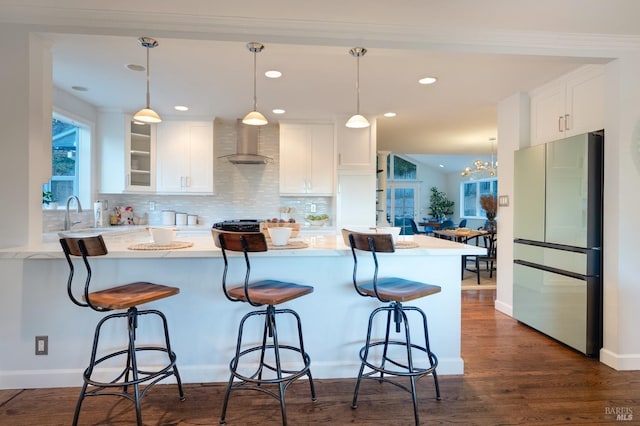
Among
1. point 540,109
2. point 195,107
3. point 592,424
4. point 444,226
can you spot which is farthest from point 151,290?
point 444,226

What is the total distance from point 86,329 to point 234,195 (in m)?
2.98

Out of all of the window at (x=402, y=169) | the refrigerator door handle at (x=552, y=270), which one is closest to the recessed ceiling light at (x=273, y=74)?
the refrigerator door handle at (x=552, y=270)

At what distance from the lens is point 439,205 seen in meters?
11.6

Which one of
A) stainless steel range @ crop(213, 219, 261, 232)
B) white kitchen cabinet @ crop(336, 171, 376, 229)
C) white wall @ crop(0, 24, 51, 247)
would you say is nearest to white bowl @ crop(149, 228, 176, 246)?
white wall @ crop(0, 24, 51, 247)

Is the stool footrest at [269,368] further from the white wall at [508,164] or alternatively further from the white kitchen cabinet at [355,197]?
the white wall at [508,164]

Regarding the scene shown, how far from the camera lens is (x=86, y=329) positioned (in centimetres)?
229

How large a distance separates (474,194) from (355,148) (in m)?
7.48

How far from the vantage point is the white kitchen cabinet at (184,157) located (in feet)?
15.5

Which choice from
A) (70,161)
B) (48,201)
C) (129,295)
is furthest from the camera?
(70,161)

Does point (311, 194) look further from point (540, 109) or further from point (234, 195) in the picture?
point (540, 109)

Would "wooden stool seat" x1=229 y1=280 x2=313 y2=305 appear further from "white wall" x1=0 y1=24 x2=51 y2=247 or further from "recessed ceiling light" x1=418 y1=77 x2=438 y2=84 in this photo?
"recessed ceiling light" x1=418 y1=77 x2=438 y2=84

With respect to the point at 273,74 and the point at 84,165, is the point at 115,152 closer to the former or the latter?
the point at 84,165

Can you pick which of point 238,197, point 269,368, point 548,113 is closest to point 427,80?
point 548,113

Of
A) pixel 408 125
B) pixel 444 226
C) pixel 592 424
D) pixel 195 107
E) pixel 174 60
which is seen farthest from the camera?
pixel 444 226
